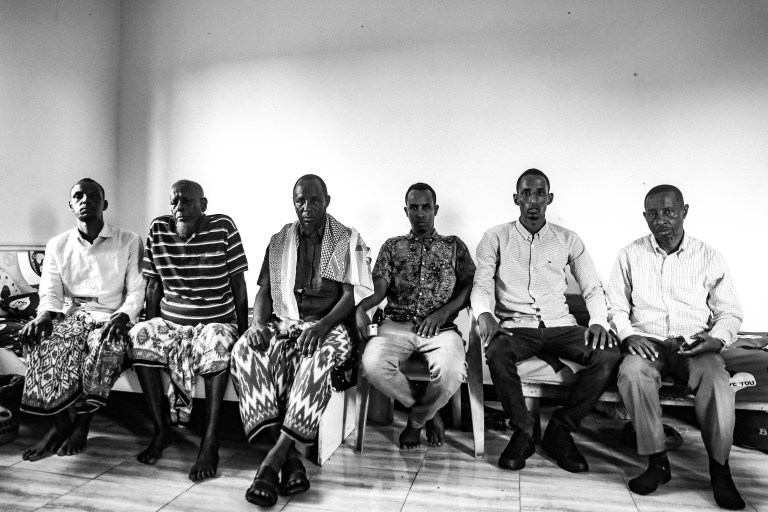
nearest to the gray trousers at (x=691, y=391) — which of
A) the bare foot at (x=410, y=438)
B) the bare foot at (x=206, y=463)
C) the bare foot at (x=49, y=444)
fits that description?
the bare foot at (x=410, y=438)

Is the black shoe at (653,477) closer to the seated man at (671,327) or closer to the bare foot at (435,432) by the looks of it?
the seated man at (671,327)

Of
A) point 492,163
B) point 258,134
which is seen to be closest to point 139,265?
point 258,134

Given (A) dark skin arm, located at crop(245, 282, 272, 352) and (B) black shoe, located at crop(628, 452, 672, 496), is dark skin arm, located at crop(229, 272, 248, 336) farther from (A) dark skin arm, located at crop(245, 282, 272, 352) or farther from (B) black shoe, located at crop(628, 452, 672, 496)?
(B) black shoe, located at crop(628, 452, 672, 496)

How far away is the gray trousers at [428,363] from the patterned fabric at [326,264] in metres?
0.28

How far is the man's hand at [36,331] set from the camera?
2559mm

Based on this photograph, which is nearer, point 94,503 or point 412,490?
point 94,503

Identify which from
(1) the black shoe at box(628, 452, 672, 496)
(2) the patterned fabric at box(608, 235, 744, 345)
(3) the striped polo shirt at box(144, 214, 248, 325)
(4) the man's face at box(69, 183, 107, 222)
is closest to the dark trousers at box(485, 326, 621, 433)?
(2) the patterned fabric at box(608, 235, 744, 345)

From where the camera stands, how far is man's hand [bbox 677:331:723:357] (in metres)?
2.32

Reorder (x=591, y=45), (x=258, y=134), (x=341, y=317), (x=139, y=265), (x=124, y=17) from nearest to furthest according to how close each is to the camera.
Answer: (x=341, y=317)
(x=139, y=265)
(x=591, y=45)
(x=258, y=134)
(x=124, y=17)

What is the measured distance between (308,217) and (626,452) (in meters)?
1.91

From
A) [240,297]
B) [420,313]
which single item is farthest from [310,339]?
[420,313]

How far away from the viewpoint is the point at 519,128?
3.46 meters

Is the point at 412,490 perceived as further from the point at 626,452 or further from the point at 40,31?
the point at 40,31

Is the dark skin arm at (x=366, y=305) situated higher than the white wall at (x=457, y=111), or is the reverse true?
the white wall at (x=457, y=111)
